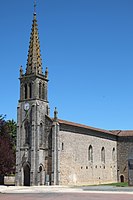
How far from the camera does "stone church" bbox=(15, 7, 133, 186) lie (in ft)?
180

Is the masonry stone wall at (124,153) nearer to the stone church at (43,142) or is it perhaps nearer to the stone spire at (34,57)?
the stone church at (43,142)

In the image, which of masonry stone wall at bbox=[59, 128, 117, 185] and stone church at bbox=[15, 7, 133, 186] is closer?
stone church at bbox=[15, 7, 133, 186]

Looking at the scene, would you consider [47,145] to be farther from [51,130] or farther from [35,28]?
[35,28]

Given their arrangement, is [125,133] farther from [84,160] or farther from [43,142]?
[43,142]

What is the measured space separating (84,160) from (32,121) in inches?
450

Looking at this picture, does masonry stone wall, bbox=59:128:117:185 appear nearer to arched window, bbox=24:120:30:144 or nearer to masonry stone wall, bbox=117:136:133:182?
masonry stone wall, bbox=117:136:133:182

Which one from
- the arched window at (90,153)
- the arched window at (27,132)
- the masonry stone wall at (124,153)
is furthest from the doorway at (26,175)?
the masonry stone wall at (124,153)

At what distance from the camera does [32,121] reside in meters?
56.2

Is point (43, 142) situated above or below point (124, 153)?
above

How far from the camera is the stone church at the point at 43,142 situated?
54.7 metres

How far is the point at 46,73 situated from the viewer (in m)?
59.4

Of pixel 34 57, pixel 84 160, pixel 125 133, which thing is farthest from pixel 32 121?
pixel 125 133

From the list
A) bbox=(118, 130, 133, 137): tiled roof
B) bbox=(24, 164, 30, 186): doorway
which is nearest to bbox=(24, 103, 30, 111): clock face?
bbox=(24, 164, 30, 186): doorway

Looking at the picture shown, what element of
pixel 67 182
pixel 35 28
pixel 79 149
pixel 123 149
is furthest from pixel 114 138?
pixel 35 28
